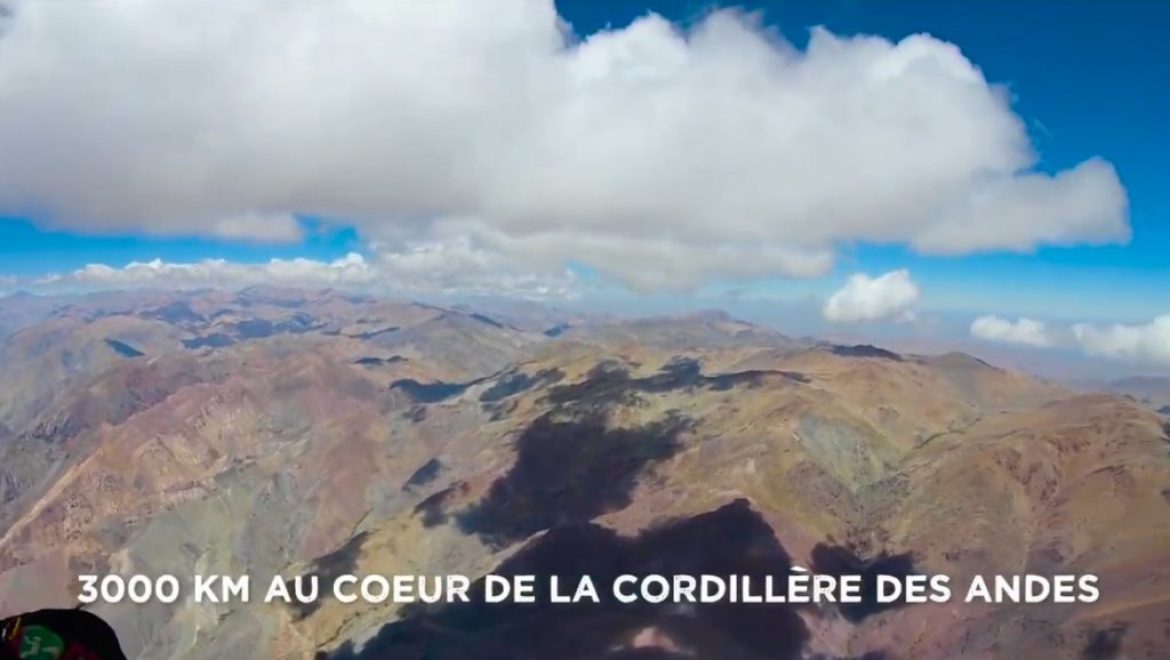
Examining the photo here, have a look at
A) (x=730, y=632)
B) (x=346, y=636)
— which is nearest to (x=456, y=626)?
(x=346, y=636)

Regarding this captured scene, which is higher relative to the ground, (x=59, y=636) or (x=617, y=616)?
(x=59, y=636)

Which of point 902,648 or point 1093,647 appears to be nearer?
point 1093,647

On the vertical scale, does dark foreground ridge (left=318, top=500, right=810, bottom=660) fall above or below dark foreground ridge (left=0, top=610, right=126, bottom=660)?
below

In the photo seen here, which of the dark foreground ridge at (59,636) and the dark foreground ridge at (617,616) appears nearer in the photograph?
the dark foreground ridge at (59,636)

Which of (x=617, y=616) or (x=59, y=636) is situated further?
(x=617, y=616)

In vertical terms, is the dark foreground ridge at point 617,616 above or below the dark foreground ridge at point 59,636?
below

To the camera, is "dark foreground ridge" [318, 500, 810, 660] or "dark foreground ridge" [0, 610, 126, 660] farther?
"dark foreground ridge" [318, 500, 810, 660]

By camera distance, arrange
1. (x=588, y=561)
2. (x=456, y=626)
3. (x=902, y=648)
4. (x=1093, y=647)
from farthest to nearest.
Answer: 1. (x=588, y=561)
2. (x=456, y=626)
3. (x=902, y=648)
4. (x=1093, y=647)

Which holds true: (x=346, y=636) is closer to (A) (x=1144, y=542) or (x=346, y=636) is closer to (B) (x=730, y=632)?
(B) (x=730, y=632)
